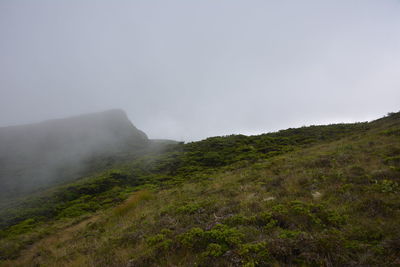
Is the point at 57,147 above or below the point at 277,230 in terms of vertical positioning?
below

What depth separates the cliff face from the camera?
1332 inches

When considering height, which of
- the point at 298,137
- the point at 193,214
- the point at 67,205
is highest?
the point at 298,137

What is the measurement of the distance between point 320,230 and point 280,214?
1.04 metres

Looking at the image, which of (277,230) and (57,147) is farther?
(57,147)

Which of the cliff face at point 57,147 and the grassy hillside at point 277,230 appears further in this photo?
the cliff face at point 57,147

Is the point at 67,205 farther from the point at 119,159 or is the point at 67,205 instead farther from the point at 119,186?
the point at 119,159

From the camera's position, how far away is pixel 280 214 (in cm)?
511

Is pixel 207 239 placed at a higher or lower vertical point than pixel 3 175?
higher

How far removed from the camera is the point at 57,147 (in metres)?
52.1

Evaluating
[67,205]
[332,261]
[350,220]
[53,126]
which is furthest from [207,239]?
[53,126]

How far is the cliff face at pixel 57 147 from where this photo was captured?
111 ft

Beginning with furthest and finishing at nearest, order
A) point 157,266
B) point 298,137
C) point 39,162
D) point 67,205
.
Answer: point 39,162 < point 298,137 < point 67,205 < point 157,266

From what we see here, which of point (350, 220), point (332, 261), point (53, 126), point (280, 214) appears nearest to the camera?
point (332, 261)

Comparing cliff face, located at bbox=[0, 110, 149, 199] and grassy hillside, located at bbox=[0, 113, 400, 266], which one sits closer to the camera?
grassy hillside, located at bbox=[0, 113, 400, 266]
